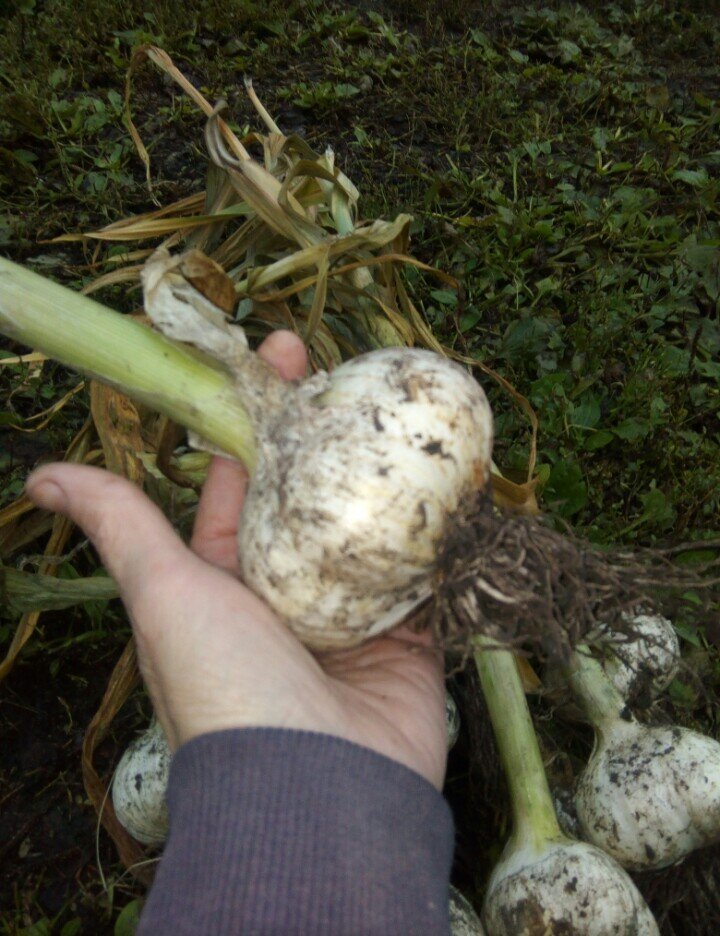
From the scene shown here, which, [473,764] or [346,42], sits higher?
[346,42]

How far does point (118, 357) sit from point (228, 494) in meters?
0.32

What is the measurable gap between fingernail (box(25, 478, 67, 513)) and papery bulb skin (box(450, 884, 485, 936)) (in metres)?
1.06

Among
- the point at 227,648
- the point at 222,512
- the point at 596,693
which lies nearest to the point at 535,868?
the point at 596,693

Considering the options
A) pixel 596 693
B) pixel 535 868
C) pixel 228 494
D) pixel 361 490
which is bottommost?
pixel 535 868

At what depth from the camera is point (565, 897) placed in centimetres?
135

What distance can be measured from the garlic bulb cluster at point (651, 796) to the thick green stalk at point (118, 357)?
810 mm

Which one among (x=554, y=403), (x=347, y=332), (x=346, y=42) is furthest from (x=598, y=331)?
(x=346, y=42)

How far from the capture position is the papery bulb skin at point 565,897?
134 centimetres

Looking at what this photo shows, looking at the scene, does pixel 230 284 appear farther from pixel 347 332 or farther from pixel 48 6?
pixel 48 6

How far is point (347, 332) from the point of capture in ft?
6.27

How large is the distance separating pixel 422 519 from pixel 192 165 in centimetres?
204

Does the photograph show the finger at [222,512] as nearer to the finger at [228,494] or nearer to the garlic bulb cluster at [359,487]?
the finger at [228,494]

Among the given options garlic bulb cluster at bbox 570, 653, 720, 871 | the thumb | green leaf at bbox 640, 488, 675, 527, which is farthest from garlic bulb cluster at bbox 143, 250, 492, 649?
green leaf at bbox 640, 488, 675, 527

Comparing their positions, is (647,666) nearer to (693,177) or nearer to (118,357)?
(118,357)
